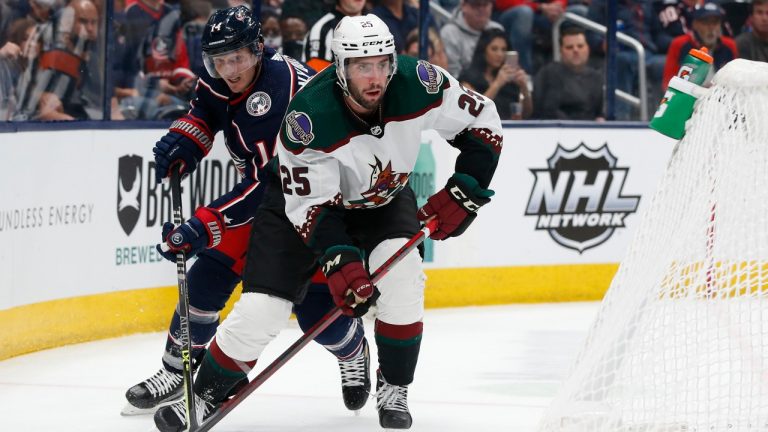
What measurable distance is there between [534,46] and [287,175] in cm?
335

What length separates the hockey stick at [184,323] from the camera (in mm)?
3418

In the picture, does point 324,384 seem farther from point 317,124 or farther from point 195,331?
point 317,124

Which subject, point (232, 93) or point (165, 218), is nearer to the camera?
point (232, 93)

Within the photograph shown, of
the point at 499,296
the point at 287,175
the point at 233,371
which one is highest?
the point at 287,175

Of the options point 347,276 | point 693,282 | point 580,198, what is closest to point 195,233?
point 347,276

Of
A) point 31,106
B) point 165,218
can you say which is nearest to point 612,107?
point 165,218

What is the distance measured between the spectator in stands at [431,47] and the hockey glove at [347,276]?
115 inches

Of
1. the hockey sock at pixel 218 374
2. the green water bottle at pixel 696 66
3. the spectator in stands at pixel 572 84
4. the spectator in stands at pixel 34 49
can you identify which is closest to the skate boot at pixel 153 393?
the hockey sock at pixel 218 374

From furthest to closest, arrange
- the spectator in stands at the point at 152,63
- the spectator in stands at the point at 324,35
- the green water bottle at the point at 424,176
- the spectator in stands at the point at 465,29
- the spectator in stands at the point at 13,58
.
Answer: the spectator in stands at the point at 465,29
the green water bottle at the point at 424,176
the spectator in stands at the point at 324,35
the spectator in stands at the point at 152,63
the spectator in stands at the point at 13,58

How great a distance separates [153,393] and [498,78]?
2922 mm

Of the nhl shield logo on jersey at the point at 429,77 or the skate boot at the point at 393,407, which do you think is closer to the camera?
the nhl shield logo on jersey at the point at 429,77

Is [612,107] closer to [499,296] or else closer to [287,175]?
[499,296]

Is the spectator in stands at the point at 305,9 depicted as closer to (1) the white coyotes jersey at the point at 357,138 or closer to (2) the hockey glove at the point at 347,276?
(1) the white coyotes jersey at the point at 357,138

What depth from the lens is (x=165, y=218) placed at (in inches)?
206
